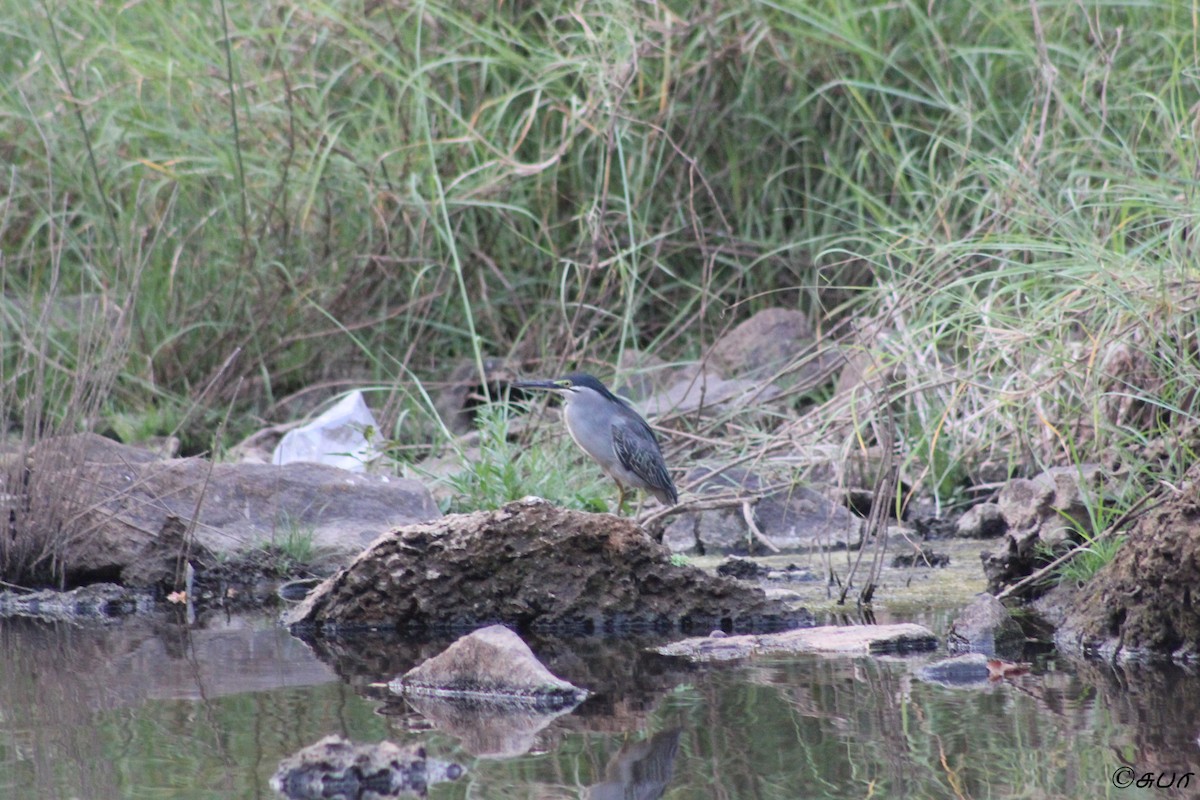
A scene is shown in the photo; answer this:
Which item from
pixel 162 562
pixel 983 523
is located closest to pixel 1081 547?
pixel 983 523

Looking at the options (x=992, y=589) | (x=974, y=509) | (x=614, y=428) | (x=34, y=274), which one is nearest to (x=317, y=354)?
(x=34, y=274)

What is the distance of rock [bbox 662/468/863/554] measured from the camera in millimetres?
5754

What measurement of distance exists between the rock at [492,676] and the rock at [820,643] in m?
0.54

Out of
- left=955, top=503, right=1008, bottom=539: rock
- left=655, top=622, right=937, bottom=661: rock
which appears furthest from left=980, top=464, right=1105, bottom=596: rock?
left=955, top=503, right=1008, bottom=539: rock

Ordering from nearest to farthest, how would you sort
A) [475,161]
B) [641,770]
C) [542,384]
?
[641,770] → [542,384] → [475,161]

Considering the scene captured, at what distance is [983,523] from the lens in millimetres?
5770

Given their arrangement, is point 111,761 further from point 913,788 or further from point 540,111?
point 540,111

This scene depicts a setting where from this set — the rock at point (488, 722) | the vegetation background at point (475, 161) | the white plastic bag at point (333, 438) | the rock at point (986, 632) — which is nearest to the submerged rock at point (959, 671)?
the rock at point (986, 632)

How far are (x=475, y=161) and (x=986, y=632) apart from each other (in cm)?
437

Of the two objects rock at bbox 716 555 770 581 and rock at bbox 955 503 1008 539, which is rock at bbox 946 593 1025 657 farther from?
rock at bbox 955 503 1008 539

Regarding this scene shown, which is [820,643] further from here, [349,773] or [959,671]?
[349,773]

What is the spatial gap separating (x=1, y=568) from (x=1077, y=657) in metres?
3.30

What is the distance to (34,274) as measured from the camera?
7.91 meters

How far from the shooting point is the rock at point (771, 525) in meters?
5.75
